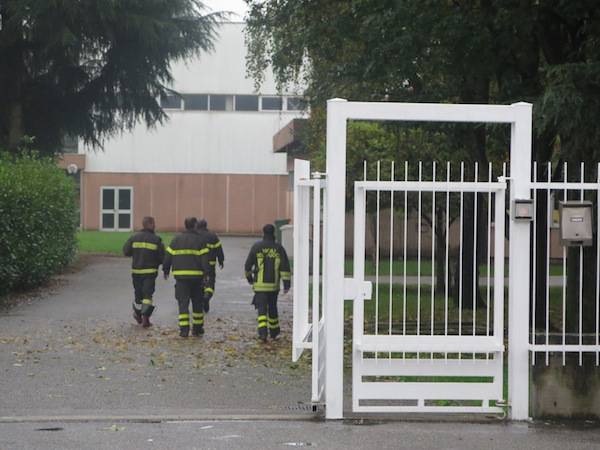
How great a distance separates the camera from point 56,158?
3559 centimetres

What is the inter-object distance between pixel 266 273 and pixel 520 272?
7.02m

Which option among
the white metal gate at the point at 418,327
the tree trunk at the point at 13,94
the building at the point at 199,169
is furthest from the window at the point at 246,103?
the white metal gate at the point at 418,327

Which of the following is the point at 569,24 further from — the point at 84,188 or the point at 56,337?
the point at 84,188

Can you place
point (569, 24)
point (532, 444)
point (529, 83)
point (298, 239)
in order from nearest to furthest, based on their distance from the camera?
1. point (532, 444)
2. point (298, 239)
3. point (569, 24)
4. point (529, 83)

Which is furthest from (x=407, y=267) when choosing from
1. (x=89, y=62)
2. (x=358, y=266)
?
(x=358, y=266)

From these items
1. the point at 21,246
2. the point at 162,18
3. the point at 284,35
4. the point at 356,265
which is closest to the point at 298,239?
the point at 356,265

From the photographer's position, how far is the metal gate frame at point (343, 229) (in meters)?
10.0

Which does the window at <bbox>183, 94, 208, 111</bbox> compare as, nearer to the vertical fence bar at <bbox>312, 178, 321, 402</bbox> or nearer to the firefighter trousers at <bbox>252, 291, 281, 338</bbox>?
the firefighter trousers at <bbox>252, 291, 281, 338</bbox>

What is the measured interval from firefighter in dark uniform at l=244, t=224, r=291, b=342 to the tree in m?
17.5

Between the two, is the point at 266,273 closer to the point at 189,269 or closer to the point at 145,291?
the point at 189,269

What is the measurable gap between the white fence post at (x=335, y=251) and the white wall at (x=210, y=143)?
167 feet

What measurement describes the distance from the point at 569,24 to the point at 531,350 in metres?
7.52

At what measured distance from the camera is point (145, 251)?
61.7ft

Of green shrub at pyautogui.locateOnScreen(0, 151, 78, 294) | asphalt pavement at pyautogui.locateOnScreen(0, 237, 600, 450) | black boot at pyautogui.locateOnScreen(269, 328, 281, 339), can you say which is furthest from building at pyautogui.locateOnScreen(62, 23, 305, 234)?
black boot at pyautogui.locateOnScreen(269, 328, 281, 339)
